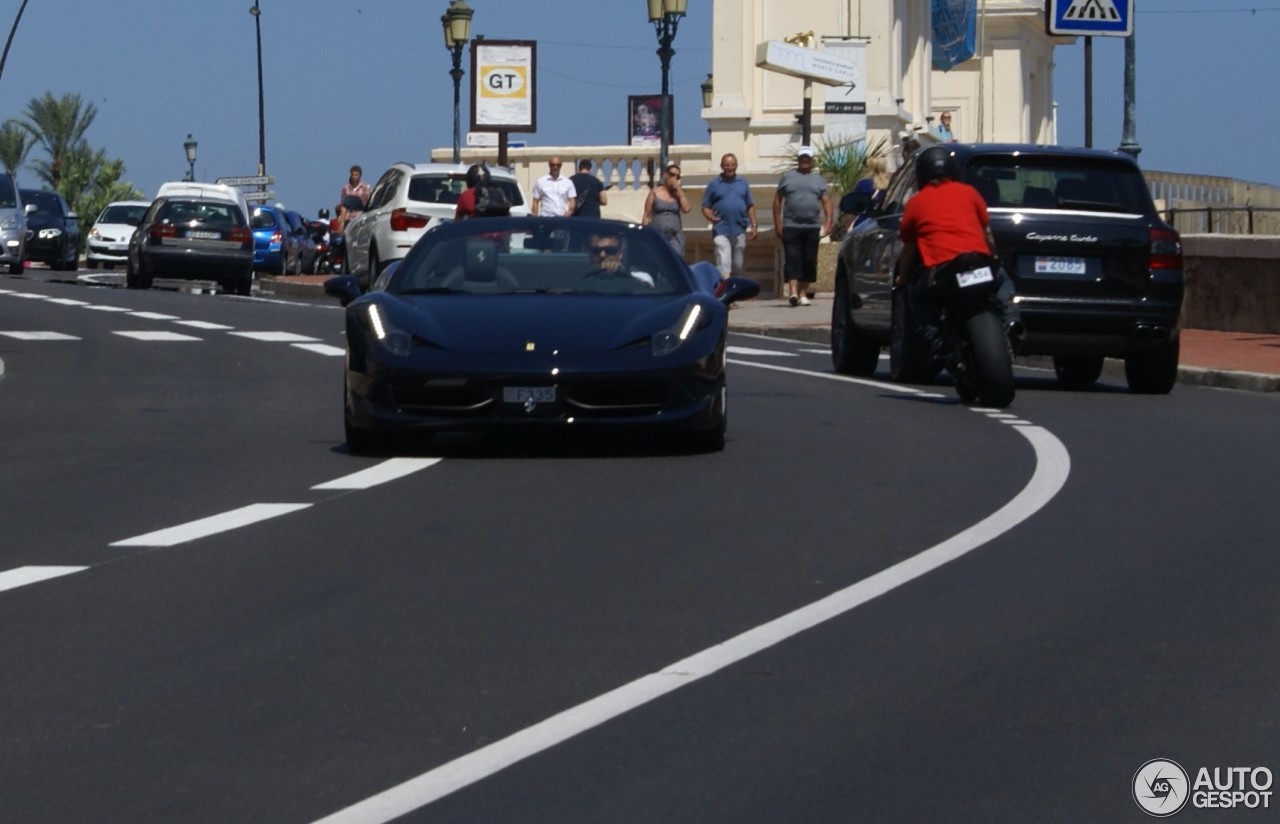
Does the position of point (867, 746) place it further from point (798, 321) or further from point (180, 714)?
point (798, 321)

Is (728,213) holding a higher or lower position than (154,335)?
higher

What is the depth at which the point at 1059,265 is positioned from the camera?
18453 mm

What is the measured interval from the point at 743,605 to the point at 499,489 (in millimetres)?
3450

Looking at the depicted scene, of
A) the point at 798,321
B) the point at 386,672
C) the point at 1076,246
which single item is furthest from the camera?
the point at 798,321

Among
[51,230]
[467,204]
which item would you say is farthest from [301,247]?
[467,204]

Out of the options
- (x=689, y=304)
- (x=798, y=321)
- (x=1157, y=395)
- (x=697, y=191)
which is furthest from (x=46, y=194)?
(x=689, y=304)

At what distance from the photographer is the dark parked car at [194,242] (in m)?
40.0

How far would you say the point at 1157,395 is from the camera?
1891 cm

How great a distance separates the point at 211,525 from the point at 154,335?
1533cm

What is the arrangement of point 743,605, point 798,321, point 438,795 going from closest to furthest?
point 438,795 < point 743,605 < point 798,321

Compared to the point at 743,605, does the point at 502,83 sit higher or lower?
higher

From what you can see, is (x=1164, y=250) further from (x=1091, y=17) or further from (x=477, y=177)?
(x=477, y=177)

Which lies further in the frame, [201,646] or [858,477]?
Result: [858,477]

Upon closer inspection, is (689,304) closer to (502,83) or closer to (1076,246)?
(1076,246)
